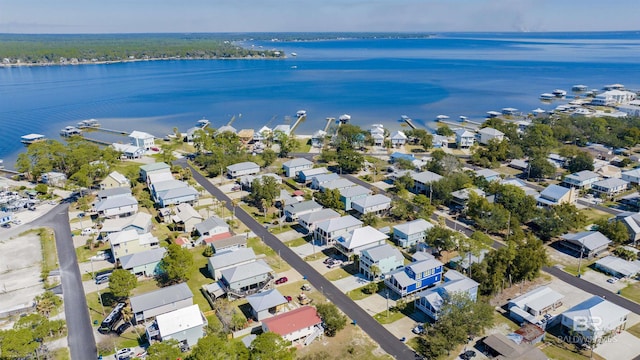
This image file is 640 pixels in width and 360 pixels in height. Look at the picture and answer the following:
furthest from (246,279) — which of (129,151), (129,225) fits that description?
(129,151)

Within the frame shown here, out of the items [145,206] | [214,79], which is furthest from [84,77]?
[145,206]

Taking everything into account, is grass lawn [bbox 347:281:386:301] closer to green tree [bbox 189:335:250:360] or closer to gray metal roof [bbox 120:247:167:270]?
green tree [bbox 189:335:250:360]

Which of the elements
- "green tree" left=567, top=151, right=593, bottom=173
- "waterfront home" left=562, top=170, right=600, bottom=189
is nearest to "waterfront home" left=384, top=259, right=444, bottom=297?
"waterfront home" left=562, top=170, right=600, bottom=189

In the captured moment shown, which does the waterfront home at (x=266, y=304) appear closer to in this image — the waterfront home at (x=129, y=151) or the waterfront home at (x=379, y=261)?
the waterfront home at (x=379, y=261)

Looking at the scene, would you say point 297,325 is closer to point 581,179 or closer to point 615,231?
point 615,231

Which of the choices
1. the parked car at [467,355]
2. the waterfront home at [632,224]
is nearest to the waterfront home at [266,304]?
the parked car at [467,355]

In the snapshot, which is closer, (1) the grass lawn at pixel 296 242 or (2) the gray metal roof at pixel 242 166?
(1) the grass lawn at pixel 296 242

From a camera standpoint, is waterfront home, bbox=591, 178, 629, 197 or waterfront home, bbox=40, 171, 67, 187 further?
waterfront home, bbox=40, 171, 67, 187
